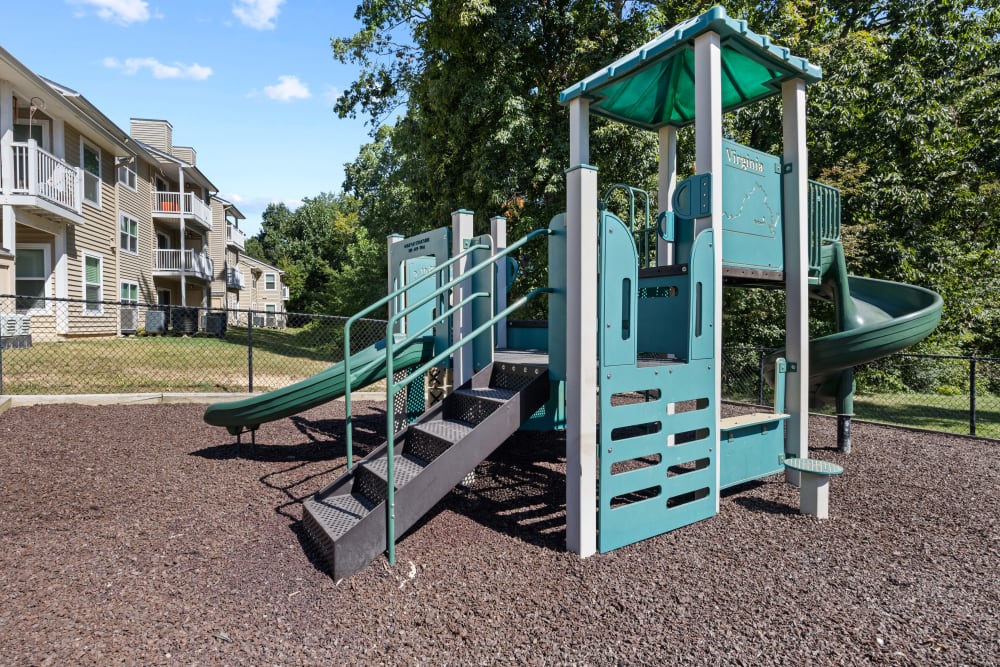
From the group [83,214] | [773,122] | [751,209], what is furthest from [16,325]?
[773,122]

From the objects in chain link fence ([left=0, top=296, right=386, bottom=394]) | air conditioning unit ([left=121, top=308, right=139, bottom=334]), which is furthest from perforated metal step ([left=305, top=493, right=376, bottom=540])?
air conditioning unit ([left=121, top=308, right=139, bottom=334])

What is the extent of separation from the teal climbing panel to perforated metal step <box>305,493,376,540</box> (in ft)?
4.95

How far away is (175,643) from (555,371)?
2.57 metres

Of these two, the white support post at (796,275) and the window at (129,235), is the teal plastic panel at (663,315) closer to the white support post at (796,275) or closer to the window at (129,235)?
the white support post at (796,275)

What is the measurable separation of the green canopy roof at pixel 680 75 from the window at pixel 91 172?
646 inches

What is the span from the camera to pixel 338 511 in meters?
3.63

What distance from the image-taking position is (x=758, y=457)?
15.6 ft

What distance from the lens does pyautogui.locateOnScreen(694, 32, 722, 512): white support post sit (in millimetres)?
4098

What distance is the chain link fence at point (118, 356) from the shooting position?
31.1 feet

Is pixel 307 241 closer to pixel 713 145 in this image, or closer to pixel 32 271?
pixel 32 271

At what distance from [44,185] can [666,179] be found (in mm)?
14313

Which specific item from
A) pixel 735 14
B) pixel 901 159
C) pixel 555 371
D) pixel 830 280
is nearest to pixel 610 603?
pixel 555 371

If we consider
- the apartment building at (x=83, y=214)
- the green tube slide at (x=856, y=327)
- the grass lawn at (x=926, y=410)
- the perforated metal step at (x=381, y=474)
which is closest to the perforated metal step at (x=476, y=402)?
the perforated metal step at (x=381, y=474)

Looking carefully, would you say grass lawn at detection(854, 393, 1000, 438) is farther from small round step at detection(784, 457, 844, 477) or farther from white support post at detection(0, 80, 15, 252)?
white support post at detection(0, 80, 15, 252)
